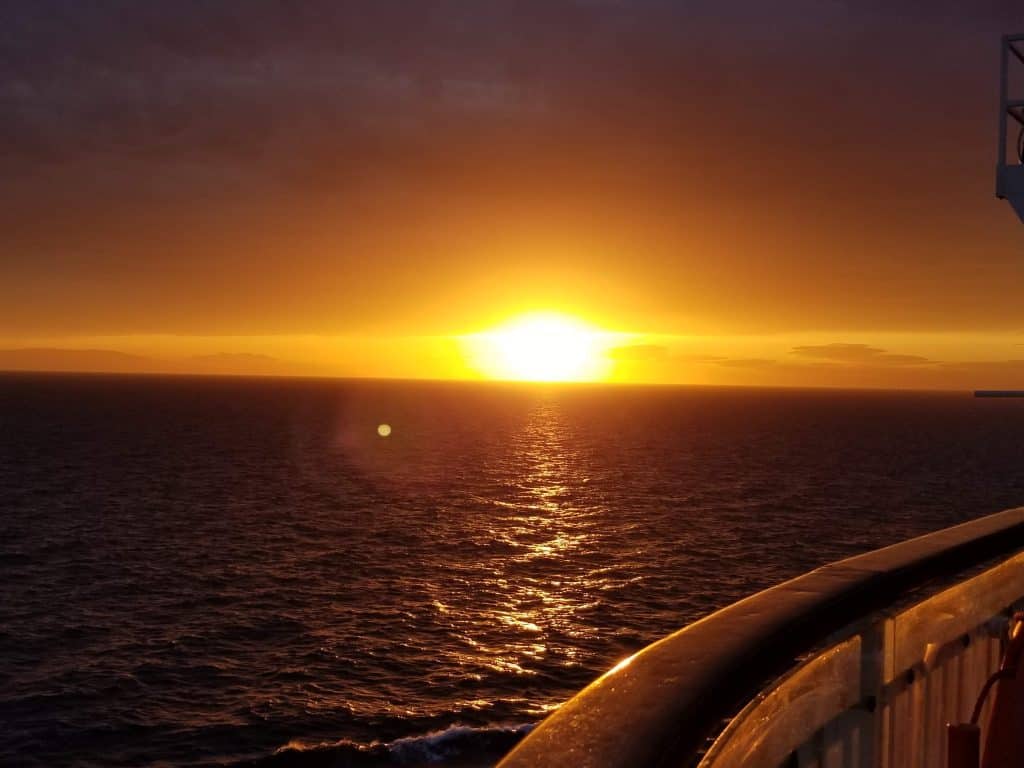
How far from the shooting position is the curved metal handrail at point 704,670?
1.57m

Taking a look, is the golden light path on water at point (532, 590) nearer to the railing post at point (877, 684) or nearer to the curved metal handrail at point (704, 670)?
the railing post at point (877, 684)


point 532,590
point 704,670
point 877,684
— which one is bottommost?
point 532,590

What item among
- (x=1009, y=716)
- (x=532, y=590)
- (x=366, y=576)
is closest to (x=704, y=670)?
(x=1009, y=716)

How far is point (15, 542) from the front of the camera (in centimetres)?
5603

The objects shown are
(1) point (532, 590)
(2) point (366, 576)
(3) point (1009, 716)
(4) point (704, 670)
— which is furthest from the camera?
(2) point (366, 576)

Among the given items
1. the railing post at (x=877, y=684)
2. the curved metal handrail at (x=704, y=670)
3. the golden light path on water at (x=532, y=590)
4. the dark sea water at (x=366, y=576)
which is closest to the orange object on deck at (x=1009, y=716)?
the curved metal handrail at (x=704, y=670)

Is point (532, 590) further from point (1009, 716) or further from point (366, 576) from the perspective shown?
point (1009, 716)

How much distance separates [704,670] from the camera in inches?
76.0

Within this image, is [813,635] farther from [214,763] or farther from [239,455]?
[239,455]

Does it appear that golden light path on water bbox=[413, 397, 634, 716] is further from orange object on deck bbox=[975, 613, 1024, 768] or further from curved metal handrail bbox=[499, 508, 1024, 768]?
curved metal handrail bbox=[499, 508, 1024, 768]

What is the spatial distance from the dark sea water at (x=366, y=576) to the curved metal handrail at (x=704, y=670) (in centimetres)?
2606

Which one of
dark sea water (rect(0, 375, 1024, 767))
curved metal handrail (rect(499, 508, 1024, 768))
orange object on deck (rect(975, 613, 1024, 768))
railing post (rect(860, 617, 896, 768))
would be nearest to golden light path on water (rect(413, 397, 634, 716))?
dark sea water (rect(0, 375, 1024, 767))

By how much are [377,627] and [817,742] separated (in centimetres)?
3826

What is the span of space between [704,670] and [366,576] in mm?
48287
